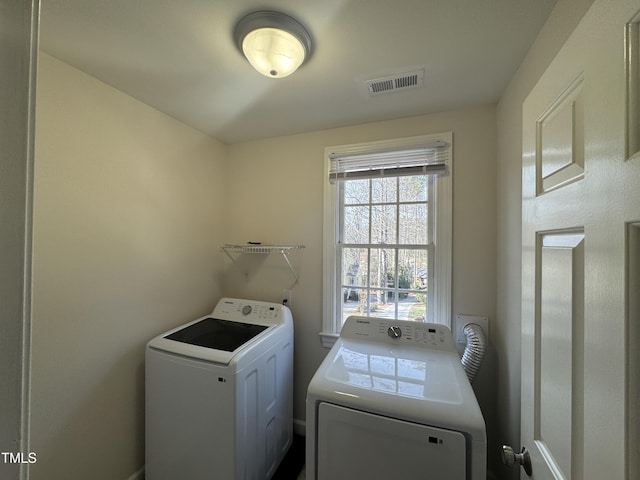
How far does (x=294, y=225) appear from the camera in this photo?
2.03m

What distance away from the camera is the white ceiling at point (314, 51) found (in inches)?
37.0

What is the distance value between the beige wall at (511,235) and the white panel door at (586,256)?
1.79ft

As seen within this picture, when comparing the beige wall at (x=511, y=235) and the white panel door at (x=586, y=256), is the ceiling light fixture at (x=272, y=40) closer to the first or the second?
the white panel door at (x=586, y=256)

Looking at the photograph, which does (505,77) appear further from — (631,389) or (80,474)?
(80,474)

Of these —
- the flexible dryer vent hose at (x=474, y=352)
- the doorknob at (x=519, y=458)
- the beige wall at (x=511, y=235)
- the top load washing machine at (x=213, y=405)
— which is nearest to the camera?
the doorknob at (x=519, y=458)

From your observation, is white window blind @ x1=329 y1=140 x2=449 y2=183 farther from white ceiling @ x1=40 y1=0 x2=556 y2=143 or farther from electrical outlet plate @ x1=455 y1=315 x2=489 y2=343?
electrical outlet plate @ x1=455 y1=315 x2=489 y2=343

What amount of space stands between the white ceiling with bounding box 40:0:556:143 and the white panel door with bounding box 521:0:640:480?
0.53 meters

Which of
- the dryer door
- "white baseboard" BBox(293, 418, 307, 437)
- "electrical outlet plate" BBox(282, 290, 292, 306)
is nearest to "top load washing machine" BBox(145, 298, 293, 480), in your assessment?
"white baseboard" BBox(293, 418, 307, 437)

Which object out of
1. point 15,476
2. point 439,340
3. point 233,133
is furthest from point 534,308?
point 233,133

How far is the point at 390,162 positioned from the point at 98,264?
1.91 meters

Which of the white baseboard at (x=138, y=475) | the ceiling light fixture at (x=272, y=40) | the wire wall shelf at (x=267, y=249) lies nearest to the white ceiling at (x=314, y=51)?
the ceiling light fixture at (x=272, y=40)

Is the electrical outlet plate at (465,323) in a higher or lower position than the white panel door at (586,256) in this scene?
lower

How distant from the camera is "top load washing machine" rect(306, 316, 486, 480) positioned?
0.87m

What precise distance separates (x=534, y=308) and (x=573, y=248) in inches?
9.8
